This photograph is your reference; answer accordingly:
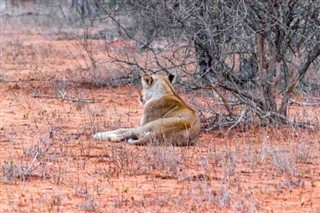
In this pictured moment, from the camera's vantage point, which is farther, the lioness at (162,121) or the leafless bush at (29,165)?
the lioness at (162,121)

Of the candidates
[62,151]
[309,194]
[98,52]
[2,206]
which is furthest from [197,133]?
[98,52]

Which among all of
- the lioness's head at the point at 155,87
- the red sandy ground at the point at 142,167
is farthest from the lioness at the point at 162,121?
the red sandy ground at the point at 142,167

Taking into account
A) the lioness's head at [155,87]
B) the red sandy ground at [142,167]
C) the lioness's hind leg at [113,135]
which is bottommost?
the red sandy ground at [142,167]

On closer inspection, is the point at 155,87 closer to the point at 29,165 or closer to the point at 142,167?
the point at 142,167

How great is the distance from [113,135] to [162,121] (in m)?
0.69

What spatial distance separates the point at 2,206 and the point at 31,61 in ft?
43.7

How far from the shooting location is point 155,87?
31.1 feet

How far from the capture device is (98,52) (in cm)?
2150

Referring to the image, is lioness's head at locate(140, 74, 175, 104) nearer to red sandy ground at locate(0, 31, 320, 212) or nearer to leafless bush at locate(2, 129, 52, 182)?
red sandy ground at locate(0, 31, 320, 212)

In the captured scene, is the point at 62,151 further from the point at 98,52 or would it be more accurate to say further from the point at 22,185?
the point at 98,52

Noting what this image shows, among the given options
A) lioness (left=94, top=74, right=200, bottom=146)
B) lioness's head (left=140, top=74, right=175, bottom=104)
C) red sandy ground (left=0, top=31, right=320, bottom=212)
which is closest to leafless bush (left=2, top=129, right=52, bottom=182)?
red sandy ground (left=0, top=31, right=320, bottom=212)

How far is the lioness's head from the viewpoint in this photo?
9.45 meters

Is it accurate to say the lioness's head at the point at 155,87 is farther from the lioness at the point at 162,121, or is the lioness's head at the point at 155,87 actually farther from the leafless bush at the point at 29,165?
the leafless bush at the point at 29,165

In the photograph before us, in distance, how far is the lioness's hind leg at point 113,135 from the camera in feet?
30.4
